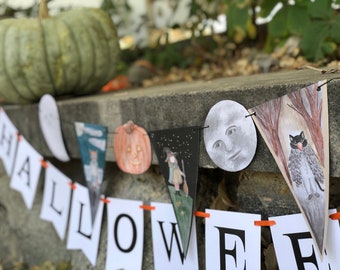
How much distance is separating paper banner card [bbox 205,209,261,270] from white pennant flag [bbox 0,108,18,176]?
3.07ft

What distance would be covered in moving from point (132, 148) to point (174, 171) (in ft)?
0.60

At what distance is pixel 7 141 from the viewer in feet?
6.15

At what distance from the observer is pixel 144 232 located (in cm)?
141

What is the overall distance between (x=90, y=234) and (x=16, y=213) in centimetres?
53

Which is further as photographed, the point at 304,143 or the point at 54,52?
the point at 54,52

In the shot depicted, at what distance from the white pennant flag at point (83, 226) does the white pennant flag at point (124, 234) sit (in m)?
0.07

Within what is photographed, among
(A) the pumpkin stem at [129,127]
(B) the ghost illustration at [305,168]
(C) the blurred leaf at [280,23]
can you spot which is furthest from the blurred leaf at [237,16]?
(B) the ghost illustration at [305,168]

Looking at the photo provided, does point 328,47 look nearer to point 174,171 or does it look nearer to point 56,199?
point 174,171

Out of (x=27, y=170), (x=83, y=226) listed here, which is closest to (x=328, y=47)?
(x=83, y=226)

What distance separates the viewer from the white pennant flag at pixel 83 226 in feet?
5.10

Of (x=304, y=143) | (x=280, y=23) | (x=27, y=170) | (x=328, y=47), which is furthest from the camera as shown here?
(x=27, y=170)

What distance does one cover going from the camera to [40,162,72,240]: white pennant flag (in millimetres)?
1680

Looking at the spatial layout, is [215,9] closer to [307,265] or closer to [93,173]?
[93,173]

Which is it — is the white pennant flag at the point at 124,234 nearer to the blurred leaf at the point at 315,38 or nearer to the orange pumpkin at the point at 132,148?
the orange pumpkin at the point at 132,148
